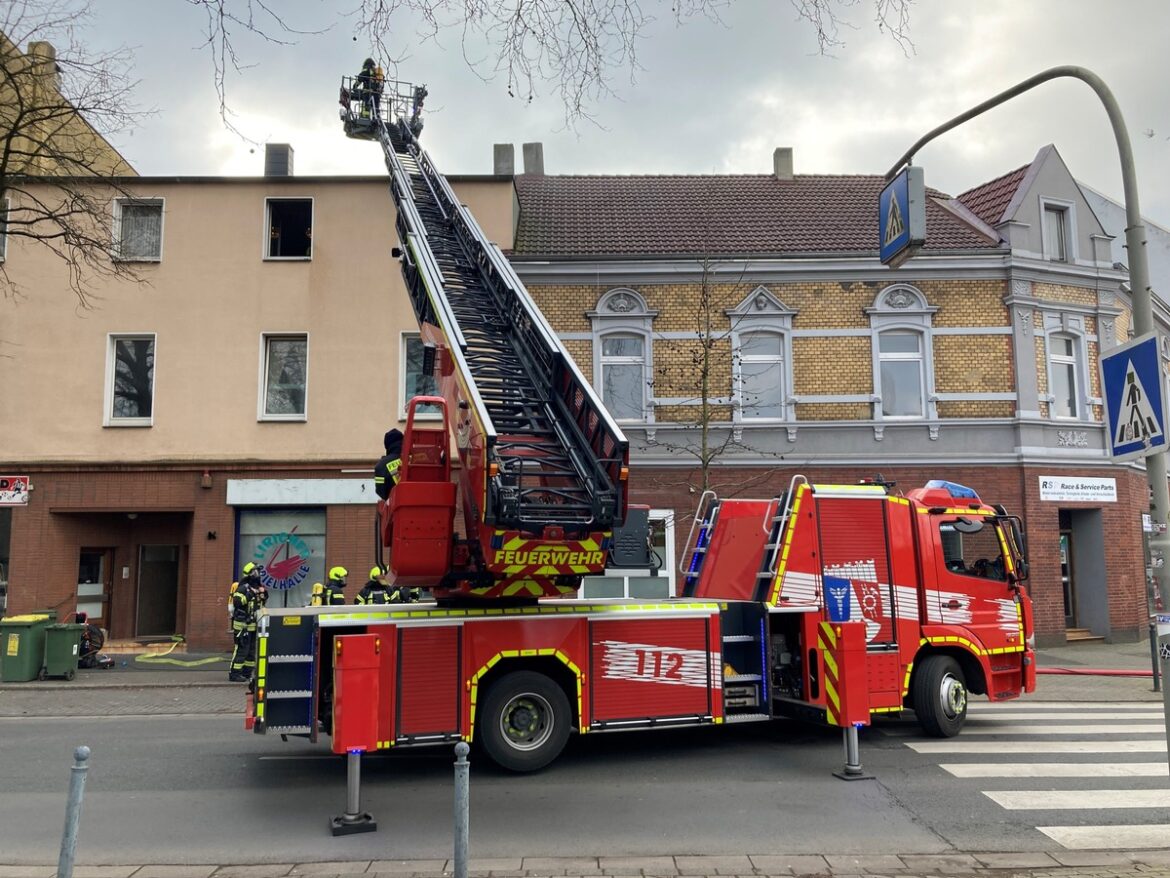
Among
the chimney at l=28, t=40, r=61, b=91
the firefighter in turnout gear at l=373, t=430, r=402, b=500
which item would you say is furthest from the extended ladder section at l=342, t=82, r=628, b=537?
the chimney at l=28, t=40, r=61, b=91

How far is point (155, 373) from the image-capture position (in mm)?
18578

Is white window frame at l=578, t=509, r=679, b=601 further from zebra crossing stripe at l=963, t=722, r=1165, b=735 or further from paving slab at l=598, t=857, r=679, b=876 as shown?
paving slab at l=598, t=857, r=679, b=876

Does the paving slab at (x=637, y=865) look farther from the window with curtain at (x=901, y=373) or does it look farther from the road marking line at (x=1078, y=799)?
the window with curtain at (x=901, y=373)

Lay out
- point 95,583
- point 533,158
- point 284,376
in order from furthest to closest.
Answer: point 533,158, point 284,376, point 95,583

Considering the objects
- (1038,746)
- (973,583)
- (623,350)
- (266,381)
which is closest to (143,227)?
(266,381)

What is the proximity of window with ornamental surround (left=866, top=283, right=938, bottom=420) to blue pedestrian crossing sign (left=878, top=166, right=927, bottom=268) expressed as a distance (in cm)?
1095

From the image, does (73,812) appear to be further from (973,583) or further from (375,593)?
(973,583)

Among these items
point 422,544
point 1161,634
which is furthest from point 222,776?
point 1161,634

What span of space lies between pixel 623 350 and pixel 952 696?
35.5 ft

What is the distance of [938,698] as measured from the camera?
9.38 metres

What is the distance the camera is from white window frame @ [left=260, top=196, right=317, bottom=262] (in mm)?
19016

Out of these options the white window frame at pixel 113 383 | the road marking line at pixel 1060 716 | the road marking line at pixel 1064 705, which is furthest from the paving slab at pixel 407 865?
the white window frame at pixel 113 383

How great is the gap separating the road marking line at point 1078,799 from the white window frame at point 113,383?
1689 centimetres

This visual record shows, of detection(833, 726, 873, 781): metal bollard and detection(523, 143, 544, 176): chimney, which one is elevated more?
detection(523, 143, 544, 176): chimney
